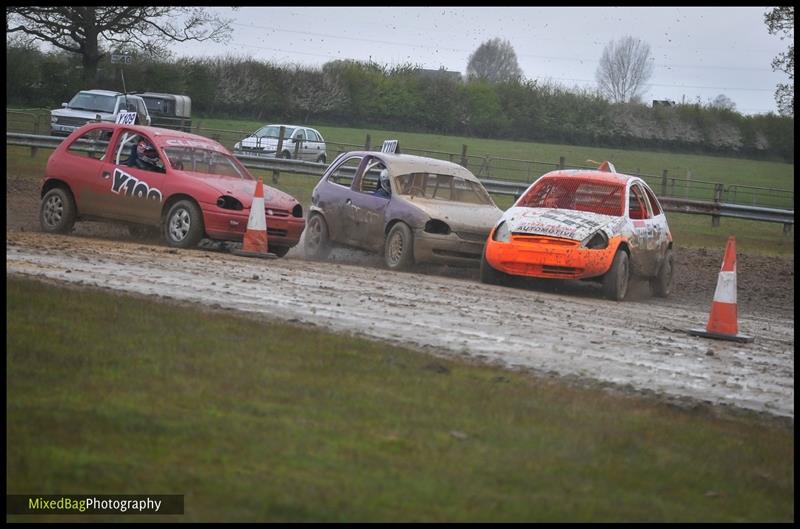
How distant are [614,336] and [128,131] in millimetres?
8192

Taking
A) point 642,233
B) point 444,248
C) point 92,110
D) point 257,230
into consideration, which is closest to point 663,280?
point 642,233

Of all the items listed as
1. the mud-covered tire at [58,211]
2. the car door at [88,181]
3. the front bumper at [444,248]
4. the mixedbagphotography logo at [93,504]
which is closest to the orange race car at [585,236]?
the front bumper at [444,248]

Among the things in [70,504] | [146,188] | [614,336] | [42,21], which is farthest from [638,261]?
[42,21]

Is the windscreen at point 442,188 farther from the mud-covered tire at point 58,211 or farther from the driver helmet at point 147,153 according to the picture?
the mud-covered tire at point 58,211

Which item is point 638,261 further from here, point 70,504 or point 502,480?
point 70,504

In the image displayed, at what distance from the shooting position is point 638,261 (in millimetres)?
14625

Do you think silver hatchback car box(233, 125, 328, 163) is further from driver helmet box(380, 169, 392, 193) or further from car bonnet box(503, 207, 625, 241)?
car bonnet box(503, 207, 625, 241)

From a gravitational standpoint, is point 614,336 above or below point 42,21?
below

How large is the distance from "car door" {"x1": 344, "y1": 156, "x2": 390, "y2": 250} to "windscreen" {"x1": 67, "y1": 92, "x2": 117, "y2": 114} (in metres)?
24.4

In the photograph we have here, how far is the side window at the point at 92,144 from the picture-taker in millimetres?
16578

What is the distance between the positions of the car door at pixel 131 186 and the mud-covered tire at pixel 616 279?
5567 millimetres

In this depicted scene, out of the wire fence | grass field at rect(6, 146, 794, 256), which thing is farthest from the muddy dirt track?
the wire fence

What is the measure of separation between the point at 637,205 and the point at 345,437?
32.9 ft

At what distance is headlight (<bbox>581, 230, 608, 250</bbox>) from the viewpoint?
13914mm
